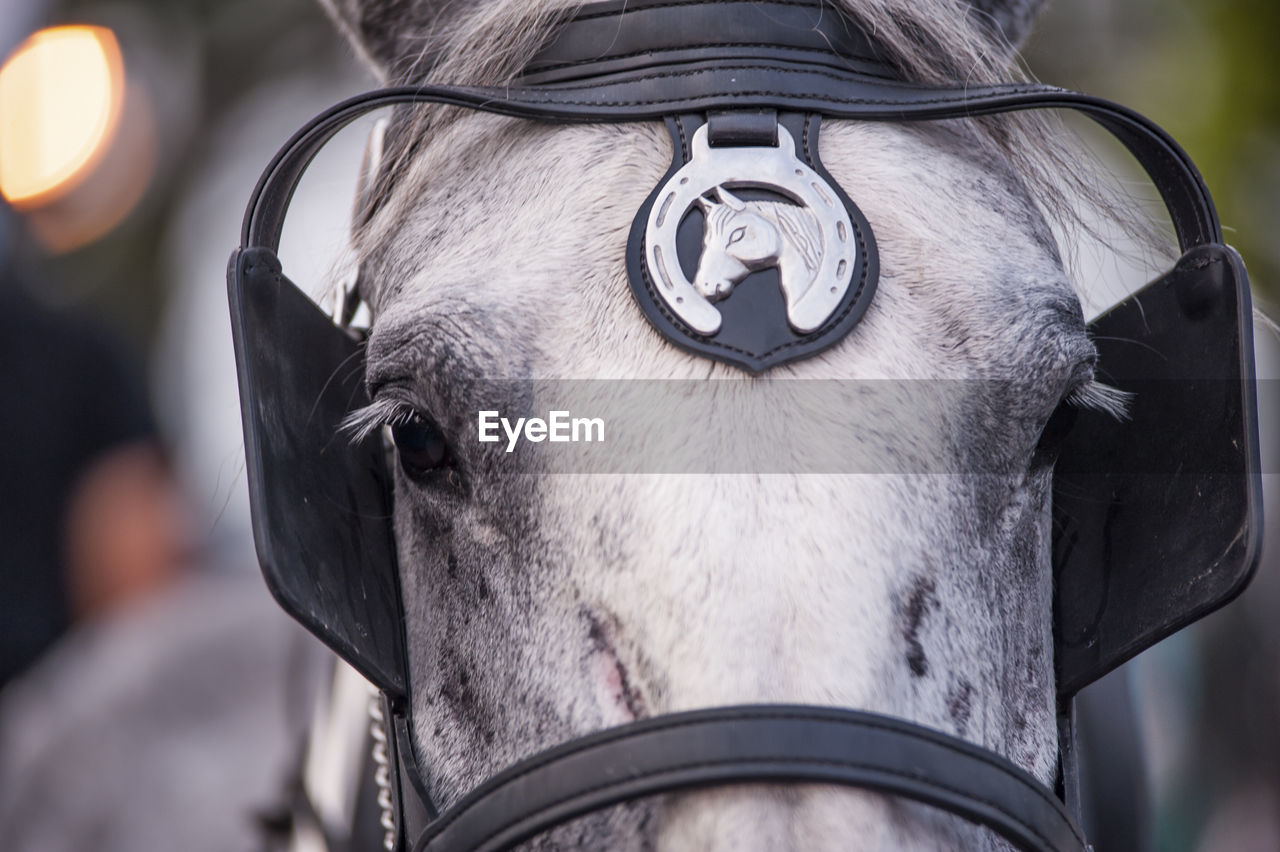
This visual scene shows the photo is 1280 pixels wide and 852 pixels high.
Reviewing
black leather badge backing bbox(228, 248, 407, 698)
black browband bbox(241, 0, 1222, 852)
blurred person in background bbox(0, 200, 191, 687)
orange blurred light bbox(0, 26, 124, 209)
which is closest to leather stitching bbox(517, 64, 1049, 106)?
black browband bbox(241, 0, 1222, 852)

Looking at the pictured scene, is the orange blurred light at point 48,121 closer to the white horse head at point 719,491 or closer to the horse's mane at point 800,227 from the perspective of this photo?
the white horse head at point 719,491

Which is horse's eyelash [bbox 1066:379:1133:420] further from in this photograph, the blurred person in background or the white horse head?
the blurred person in background

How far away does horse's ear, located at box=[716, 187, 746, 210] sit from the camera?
1185 millimetres

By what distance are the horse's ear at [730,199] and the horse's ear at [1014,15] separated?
0.81 metres

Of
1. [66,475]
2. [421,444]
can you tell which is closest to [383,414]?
[421,444]

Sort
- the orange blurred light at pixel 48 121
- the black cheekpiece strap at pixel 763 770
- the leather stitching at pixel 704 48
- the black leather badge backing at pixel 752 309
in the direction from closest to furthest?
the black cheekpiece strap at pixel 763 770, the black leather badge backing at pixel 752 309, the leather stitching at pixel 704 48, the orange blurred light at pixel 48 121

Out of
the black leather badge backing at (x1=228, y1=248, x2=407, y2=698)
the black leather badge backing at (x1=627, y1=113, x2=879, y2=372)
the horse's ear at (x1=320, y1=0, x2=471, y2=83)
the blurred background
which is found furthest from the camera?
the blurred background

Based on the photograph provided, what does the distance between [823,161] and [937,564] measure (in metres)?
0.48

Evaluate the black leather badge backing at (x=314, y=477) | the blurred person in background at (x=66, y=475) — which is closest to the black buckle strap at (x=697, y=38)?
the black leather badge backing at (x=314, y=477)

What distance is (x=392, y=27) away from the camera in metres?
1.79

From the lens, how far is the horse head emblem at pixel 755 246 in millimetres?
1146

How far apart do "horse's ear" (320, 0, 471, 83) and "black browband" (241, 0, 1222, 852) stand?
28cm

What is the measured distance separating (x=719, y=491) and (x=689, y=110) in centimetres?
48

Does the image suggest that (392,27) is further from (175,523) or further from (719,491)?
(175,523)
